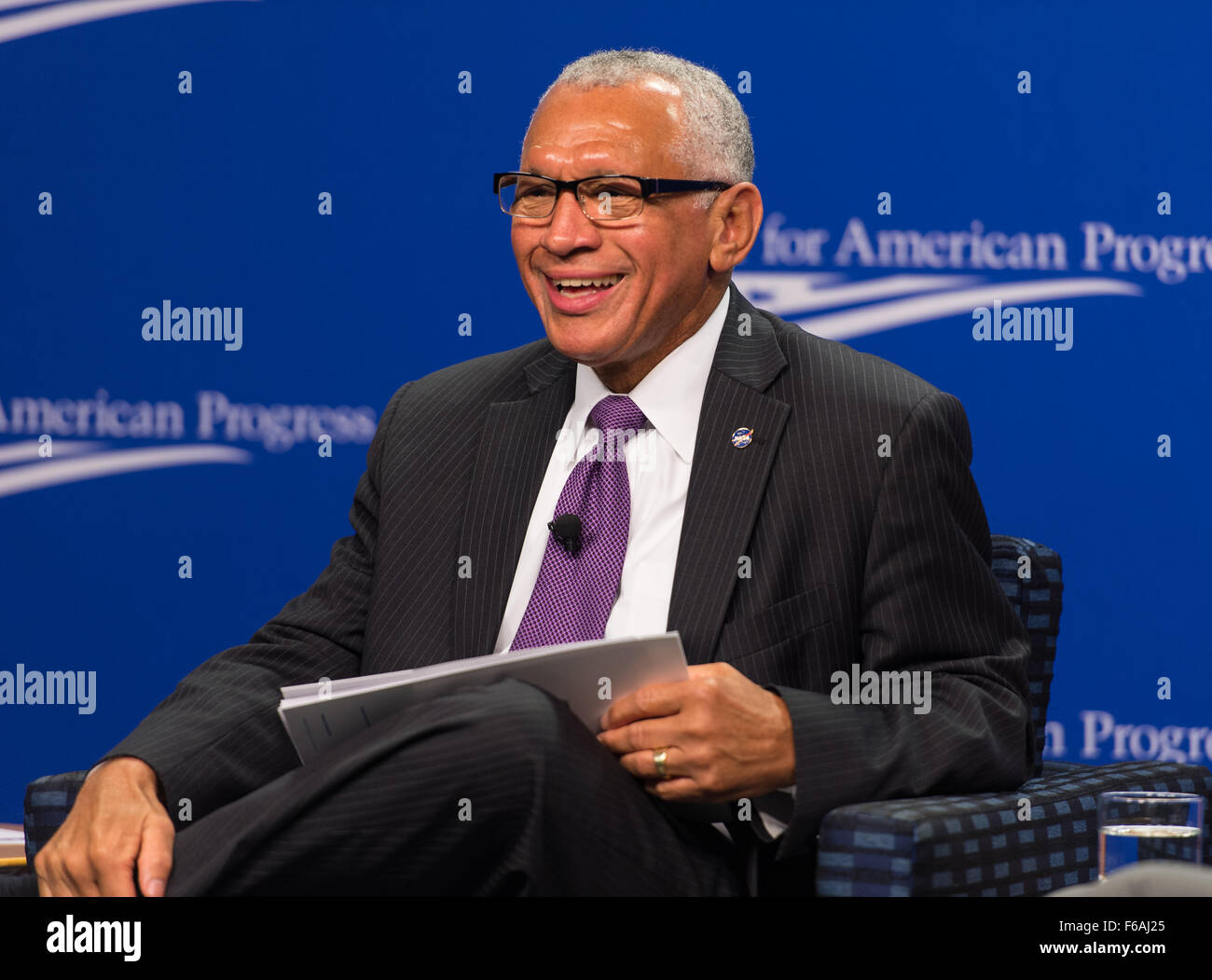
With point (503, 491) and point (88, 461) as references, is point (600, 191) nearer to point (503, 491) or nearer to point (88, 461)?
point (503, 491)

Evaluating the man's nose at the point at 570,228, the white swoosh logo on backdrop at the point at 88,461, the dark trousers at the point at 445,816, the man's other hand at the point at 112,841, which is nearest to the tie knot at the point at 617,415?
the man's nose at the point at 570,228

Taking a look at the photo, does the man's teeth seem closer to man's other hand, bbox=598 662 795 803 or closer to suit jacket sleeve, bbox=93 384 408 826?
suit jacket sleeve, bbox=93 384 408 826

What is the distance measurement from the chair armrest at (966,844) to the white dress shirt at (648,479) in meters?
0.48

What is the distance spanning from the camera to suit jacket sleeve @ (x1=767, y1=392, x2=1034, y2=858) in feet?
6.01

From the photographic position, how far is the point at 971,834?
5.70ft

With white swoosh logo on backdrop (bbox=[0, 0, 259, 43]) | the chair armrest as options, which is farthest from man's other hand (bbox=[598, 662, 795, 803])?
white swoosh logo on backdrop (bbox=[0, 0, 259, 43])

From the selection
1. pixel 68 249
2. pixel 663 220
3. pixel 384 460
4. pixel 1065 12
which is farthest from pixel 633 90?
pixel 68 249

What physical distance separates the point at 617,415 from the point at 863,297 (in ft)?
4.29

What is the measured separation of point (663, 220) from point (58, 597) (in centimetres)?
221

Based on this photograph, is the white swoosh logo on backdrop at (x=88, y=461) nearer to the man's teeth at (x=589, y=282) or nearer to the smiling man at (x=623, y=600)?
the smiling man at (x=623, y=600)

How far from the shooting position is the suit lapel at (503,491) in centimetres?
220

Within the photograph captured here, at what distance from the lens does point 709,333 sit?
2348 millimetres

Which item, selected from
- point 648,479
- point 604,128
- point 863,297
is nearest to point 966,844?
point 648,479
